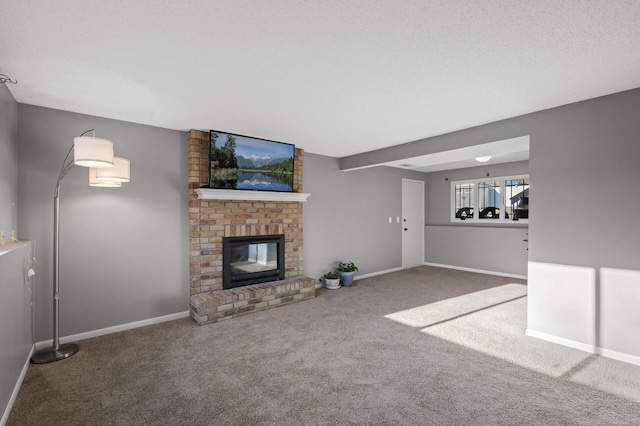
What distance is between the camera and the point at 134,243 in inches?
141

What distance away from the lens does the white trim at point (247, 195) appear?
382cm

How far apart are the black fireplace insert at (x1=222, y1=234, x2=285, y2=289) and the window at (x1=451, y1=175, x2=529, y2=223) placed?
180 inches

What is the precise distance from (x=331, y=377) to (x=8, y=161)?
3290mm

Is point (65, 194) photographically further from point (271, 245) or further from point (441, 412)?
point (441, 412)

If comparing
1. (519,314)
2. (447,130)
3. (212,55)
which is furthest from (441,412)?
(447,130)

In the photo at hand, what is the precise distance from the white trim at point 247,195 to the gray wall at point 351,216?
1.75ft

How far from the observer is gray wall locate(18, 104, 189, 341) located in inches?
120

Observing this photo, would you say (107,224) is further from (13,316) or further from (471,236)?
(471,236)

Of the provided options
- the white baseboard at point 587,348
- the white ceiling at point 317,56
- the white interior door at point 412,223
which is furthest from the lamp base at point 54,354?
the white interior door at point 412,223

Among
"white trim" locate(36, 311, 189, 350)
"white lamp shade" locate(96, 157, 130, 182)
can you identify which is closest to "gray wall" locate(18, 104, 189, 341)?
"white trim" locate(36, 311, 189, 350)

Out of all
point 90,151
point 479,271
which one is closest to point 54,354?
point 90,151

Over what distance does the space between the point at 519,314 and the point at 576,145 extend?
2.18m

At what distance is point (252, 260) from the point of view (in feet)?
14.7

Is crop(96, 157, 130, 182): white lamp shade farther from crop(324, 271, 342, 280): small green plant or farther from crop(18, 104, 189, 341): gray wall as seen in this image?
crop(324, 271, 342, 280): small green plant
